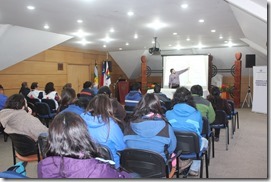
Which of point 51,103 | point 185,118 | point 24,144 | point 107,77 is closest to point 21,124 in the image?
point 24,144

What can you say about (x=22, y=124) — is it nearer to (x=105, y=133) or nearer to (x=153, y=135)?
(x=105, y=133)

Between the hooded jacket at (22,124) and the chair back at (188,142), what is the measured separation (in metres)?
1.52

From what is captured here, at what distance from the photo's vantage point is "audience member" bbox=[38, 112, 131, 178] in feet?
4.58

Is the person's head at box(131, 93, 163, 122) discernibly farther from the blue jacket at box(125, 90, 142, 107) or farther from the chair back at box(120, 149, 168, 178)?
the blue jacket at box(125, 90, 142, 107)

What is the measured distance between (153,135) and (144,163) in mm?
251

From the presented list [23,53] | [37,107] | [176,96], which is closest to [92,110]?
[176,96]

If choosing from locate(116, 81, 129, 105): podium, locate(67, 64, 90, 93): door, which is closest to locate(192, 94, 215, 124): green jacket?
locate(67, 64, 90, 93): door

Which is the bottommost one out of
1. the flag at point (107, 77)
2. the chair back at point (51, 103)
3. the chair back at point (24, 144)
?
the chair back at point (24, 144)

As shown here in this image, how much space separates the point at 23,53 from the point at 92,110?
218 inches

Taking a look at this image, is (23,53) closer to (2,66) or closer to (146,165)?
(2,66)

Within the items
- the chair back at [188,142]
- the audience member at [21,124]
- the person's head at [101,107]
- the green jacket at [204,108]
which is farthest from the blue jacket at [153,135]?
the green jacket at [204,108]

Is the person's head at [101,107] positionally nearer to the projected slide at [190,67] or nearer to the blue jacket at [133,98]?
the blue jacket at [133,98]

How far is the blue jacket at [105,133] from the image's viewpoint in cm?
214

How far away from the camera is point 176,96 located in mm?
2988
